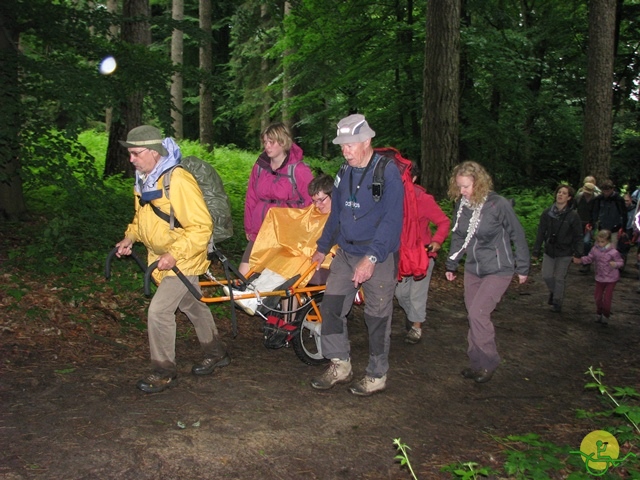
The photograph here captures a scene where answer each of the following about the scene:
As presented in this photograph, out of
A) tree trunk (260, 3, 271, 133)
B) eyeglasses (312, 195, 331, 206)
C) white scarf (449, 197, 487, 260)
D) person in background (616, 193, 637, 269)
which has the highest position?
tree trunk (260, 3, 271, 133)

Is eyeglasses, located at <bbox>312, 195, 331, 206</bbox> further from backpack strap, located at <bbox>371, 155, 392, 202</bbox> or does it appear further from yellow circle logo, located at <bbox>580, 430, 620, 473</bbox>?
yellow circle logo, located at <bbox>580, 430, 620, 473</bbox>

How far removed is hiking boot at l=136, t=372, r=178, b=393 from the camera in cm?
525

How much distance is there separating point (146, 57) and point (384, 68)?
9408 millimetres

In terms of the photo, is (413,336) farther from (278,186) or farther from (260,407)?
(260,407)

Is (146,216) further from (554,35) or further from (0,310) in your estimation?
(554,35)

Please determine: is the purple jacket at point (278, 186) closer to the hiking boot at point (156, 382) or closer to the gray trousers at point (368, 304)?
the gray trousers at point (368, 304)

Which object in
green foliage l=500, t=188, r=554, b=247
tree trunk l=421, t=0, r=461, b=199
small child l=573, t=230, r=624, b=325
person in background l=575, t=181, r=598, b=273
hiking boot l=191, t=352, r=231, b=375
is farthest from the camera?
green foliage l=500, t=188, r=554, b=247

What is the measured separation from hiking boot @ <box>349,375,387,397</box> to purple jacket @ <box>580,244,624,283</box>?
17.0ft

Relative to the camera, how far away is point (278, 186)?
21.1ft

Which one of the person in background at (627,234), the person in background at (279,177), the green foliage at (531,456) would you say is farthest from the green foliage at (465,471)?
the person in background at (627,234)

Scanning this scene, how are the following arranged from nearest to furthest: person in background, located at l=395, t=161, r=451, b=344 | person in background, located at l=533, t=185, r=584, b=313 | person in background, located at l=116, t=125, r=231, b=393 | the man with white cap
→ 1. person in background, located at l=116, t=125, r=231, b=393
2. the man with white cap
3. person in background, located at l=395, t=161, r=451, b=344
4. person in background, located at l=533, t=185, r=584, b=313

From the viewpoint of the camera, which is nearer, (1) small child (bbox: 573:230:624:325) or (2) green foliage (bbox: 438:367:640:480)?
(2) green foliage (bbox: 438:367:640:480)

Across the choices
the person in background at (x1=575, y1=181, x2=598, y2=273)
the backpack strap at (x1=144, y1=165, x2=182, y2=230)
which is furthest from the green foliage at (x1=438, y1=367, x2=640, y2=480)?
the person in background at (x1=575, y1=181, x2=598, y2=273)

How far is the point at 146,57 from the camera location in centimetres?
830
